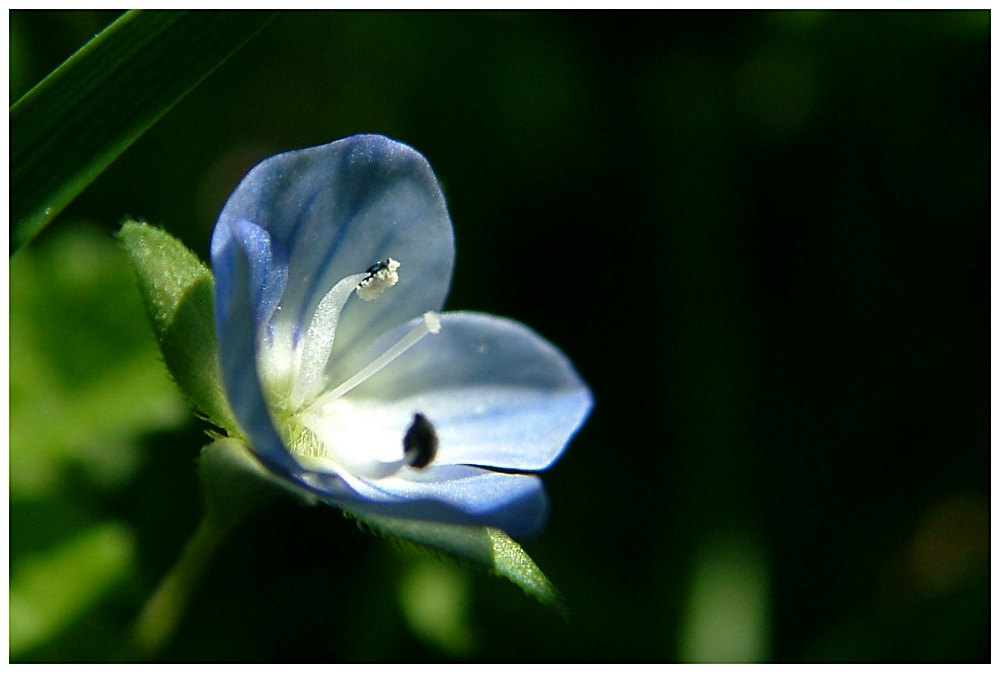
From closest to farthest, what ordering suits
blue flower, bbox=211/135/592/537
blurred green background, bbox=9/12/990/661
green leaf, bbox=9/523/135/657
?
blue flower, bbox=211/135/592/537, green leaf, bbox=9/523/135/657, blurred green background, bbox=9/12/990/661

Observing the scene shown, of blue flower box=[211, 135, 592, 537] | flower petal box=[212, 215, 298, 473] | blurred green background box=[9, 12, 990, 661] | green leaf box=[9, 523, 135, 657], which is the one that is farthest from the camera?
blurred green background box=[9, 12, 990, 661]

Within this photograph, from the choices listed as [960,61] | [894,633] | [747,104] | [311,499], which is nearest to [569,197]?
[747,104]

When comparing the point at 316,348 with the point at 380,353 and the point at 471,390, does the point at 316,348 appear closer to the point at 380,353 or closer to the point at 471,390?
the point at 380,353

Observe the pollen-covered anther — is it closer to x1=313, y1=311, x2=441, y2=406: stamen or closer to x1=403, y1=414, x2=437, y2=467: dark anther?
x1=313, y1=311, x2=441, y2=406: stamen

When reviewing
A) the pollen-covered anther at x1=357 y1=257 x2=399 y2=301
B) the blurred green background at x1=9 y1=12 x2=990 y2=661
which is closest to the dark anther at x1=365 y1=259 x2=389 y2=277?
the pollen-covered anther at x1=357 y1=257 x2=399 y2=301

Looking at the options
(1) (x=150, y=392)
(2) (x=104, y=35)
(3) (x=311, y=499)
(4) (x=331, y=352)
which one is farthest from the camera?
(1) (x=150, y=392)

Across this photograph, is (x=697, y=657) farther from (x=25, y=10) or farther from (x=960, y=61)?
(x=25, y=10)

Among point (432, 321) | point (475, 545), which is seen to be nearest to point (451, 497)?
point (475, 545)

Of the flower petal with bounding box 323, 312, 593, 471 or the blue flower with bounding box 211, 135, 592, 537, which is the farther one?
the flower petal with bounding box 323, 312, 593, 471
